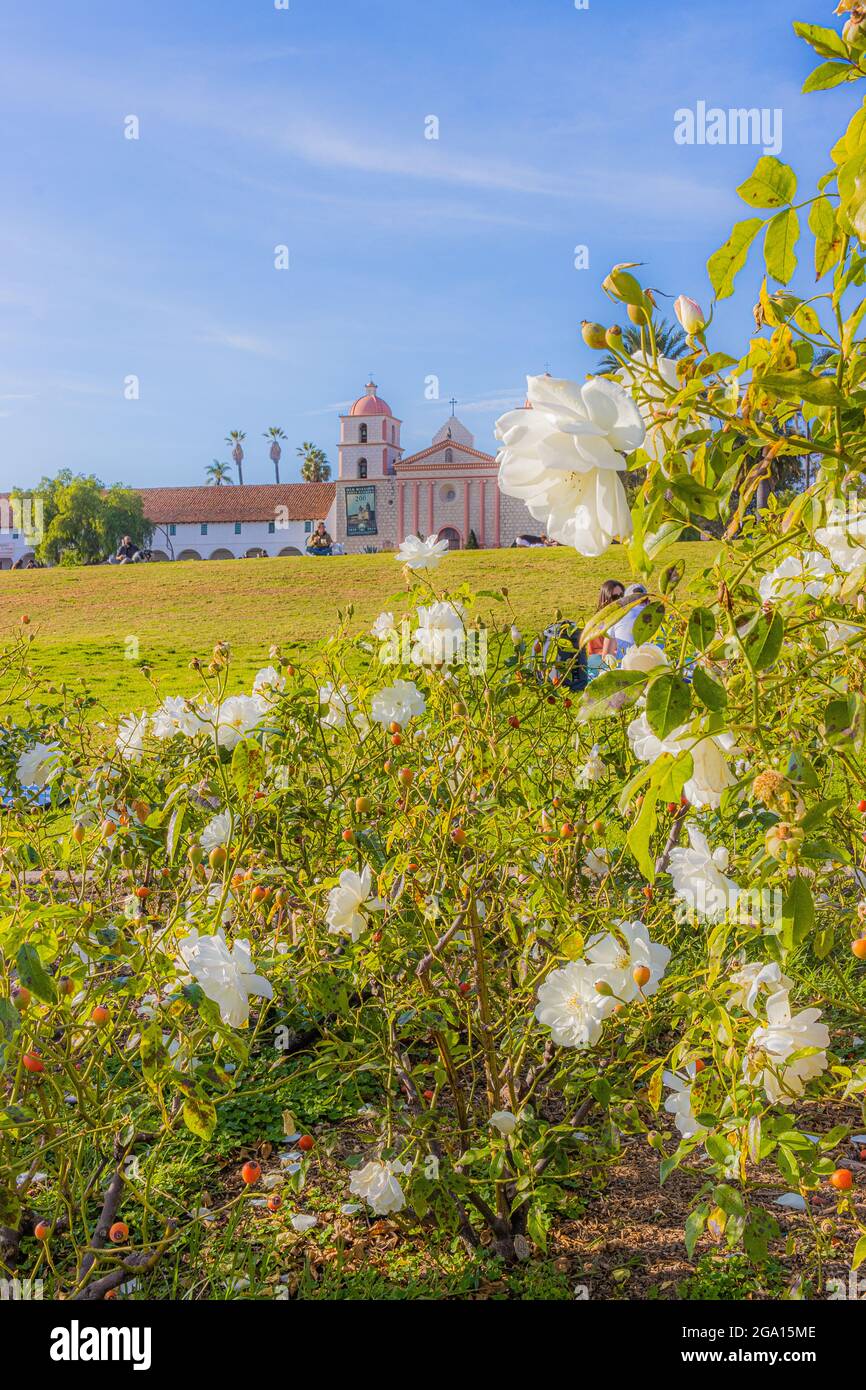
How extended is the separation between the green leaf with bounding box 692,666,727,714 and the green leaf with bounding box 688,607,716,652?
0.08 feet

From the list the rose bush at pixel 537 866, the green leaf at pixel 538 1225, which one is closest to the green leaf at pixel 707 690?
the rose bush at pixel 537 866

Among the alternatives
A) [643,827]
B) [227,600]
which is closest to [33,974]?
[643,827]

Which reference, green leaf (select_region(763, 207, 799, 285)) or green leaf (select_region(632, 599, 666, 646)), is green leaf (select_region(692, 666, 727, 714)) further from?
green leaf (select_region(763, 207, 799, 285))

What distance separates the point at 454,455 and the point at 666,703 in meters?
52.9

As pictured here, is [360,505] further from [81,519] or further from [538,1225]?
[538,1225]

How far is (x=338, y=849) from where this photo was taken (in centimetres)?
245

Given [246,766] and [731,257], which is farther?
[246,766]

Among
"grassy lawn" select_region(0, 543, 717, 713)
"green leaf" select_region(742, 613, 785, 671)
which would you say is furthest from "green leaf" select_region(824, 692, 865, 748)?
"grassy lawn" select_region(0, 543, 717, 713)

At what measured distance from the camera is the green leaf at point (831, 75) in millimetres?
919

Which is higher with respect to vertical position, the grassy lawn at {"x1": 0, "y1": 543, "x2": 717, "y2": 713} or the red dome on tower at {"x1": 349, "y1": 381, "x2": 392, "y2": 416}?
the red dome on tower at {"x1": 349, "y1": 381, "x2": 392, "y2": 416}

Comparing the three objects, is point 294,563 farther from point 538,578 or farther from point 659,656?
point 659,656

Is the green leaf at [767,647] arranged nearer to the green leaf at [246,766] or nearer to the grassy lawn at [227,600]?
the green leaf at [246,766]

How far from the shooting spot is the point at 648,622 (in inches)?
40.4

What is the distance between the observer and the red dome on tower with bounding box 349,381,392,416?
56.4m
